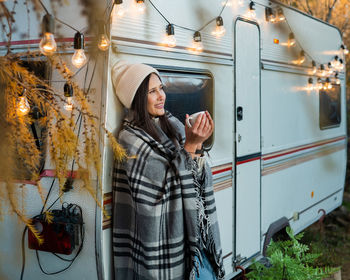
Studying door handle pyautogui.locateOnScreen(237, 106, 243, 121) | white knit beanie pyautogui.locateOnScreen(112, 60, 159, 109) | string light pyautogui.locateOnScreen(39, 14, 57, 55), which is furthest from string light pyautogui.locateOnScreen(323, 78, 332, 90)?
string light pyautogui.locateOnScreen(39, 14, 57, 55)

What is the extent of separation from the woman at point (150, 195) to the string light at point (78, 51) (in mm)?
288

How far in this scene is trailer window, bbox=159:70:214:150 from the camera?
118 inches

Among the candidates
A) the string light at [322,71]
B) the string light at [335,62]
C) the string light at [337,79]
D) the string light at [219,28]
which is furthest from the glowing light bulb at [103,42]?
the string light at [337,79]

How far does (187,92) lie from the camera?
3.17 meters

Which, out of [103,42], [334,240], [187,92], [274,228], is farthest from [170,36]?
[334,240]

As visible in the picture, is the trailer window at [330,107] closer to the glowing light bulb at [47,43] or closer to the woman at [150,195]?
the woman at [150,195]

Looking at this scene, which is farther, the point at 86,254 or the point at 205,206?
the point at 205,206

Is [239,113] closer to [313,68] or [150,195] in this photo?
[150,195]

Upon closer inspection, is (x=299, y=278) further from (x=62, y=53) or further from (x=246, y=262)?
(x=62, y=53)

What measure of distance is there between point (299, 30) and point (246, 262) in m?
2.94

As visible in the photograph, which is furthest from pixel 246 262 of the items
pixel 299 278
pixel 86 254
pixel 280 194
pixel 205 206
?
pixel 86 254

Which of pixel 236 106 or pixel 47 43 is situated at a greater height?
pixel 47 43

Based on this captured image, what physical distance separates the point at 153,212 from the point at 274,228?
237 centimetres

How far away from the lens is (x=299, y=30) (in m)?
5.04
